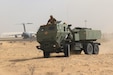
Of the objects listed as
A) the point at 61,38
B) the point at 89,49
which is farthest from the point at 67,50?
the point at 89,49

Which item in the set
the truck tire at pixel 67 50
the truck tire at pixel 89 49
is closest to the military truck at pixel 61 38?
the truck tire at pixel 67 50

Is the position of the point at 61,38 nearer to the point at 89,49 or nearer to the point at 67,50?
the point at 67,50

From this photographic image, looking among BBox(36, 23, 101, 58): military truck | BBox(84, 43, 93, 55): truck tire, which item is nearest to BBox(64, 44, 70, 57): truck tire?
BBox(36, 23, 101, 58): military truck

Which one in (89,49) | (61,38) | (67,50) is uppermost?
(61,38)

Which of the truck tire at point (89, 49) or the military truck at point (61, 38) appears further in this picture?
the truck tire at point (89, 49)

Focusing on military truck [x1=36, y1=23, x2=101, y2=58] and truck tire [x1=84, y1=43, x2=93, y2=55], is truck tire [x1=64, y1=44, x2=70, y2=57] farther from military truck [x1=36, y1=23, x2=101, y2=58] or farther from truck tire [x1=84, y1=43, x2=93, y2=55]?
truck tire [x1=84, y1=43, x2=93, y2=55]

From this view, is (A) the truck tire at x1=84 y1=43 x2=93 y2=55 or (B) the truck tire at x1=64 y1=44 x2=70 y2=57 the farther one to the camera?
(A) the truck tire at x1=84 y1=43 x2=93 y2=55

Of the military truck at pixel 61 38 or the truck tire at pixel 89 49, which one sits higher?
the military truck at pixel 61 38

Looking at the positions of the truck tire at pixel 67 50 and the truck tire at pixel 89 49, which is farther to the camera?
the truck tire at pixel 89 49

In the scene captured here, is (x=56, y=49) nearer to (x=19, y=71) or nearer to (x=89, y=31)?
(x=89, y=31)

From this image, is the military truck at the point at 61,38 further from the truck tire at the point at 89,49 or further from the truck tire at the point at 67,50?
the truck tire at the point at 89,49

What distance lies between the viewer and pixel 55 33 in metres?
22.1

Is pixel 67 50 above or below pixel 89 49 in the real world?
above

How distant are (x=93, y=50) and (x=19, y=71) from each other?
11.4 meters
